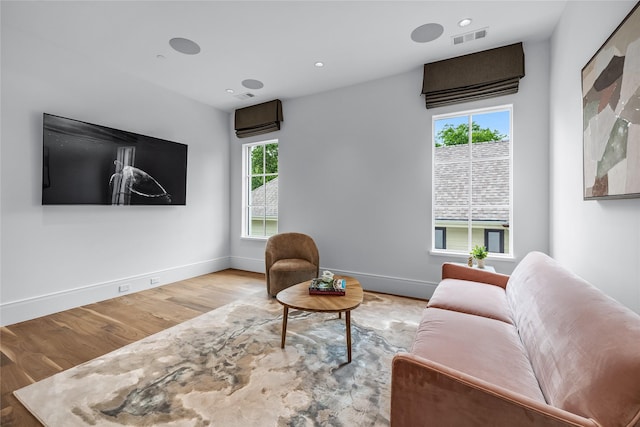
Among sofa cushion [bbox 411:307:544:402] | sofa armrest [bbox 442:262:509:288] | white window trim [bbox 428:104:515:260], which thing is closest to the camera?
sofa cushion [bbox 411:307:544:402]

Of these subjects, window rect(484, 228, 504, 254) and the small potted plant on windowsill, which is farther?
window rect(484, 228, 504, 254)

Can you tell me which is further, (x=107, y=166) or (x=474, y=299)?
(x=107, y=166)

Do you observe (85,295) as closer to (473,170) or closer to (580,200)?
(473,170)

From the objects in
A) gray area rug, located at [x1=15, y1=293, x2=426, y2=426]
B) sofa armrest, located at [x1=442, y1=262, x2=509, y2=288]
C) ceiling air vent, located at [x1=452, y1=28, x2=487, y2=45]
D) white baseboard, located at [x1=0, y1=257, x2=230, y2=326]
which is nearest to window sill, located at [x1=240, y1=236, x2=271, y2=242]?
white baseboard, located at [x1=0, y1=257, x2=230, y2=326]

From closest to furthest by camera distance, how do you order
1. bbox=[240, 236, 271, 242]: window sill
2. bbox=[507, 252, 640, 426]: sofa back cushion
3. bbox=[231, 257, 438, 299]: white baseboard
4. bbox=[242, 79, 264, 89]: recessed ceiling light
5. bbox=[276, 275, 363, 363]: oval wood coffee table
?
bbox=[507, 252, 640, 426]: sofa back cushion, bbox=[276, 275, 363, 363]: oval wood coffee table, bbox=[231, 257, 438, 299]: white baseboard, bbox=[242, 79, 264, 89]: recessed ceiling light, bbox=[240, 236, 271, 242]: window sill

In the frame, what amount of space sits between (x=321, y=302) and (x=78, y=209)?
312 cm

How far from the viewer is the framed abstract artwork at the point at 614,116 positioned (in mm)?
1338

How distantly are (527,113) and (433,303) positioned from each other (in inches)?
95.7

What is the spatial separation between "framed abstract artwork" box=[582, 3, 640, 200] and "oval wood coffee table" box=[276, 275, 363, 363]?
1.72m

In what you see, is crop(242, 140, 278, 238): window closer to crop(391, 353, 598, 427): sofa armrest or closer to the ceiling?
the ceiling

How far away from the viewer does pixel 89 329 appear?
8.70ft

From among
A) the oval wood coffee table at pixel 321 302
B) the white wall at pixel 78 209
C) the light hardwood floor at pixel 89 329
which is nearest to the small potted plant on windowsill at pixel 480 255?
the oval wood coffee table at pixel 321 302

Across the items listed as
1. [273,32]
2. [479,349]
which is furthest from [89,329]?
[273,32]

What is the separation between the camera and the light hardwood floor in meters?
1.92
